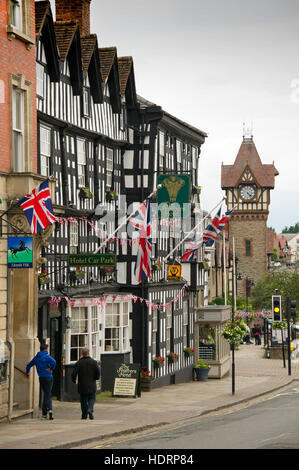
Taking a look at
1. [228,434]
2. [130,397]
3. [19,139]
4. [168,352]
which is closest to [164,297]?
[168,352]

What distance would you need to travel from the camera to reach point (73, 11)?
31.1m

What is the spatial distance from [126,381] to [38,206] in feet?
32.1

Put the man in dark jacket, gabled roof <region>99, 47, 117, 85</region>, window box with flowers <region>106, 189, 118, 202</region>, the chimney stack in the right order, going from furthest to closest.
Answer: gabled roof <region>99, 47, 117, 85</region>, window box with flowers <region>106, 189, 118, 202</region>, the chimney stack, the man in dark jacket

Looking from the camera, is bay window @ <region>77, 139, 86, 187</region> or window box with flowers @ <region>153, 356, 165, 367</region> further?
window box with flowers @ <region>153, 356, 165, 367</region>

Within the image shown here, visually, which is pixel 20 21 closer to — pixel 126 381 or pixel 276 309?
pixel 126 381

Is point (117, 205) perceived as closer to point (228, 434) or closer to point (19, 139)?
point (19, 139)

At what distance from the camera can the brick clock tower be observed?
107188 millimetres

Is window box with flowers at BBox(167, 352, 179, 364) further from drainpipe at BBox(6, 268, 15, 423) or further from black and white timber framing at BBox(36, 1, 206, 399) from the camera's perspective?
drainpipe at BBox(6, 268, 15, 423)

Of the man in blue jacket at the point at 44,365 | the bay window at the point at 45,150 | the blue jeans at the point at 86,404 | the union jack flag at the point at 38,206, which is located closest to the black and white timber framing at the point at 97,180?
the bay window at the point at 45,150

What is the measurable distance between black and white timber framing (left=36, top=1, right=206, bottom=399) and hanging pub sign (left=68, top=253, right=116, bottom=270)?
2.37 ft

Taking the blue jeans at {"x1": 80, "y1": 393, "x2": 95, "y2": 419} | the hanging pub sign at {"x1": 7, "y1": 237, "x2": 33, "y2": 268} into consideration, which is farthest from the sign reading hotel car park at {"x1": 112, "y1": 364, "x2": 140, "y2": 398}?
the hanging pub sign at {"x1": 7, "y1": 237, "x2": 33, "y2": 268}

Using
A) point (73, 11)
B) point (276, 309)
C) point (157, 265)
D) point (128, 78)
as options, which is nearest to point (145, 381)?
point (157, 265)

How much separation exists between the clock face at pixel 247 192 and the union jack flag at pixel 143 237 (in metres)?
79.8

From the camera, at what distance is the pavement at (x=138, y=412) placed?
18.3m
